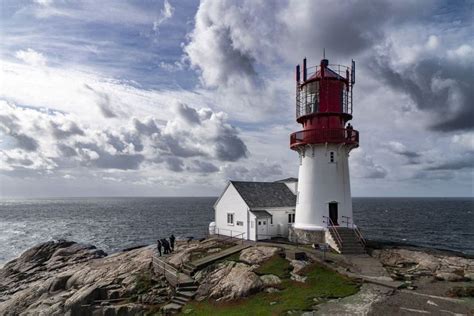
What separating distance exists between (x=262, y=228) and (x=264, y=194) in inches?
167

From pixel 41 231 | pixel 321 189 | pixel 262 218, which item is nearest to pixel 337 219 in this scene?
pixel 321 189

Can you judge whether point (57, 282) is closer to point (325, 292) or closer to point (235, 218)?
point (235, 218)

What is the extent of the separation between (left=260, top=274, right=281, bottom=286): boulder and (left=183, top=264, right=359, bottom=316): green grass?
495 mm

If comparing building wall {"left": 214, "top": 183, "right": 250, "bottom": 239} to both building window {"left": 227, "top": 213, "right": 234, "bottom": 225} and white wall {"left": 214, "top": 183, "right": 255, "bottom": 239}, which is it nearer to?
white wall {"left": 214, "top": 183, "right": 255, "bottom": 239}

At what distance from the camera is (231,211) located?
35.9m

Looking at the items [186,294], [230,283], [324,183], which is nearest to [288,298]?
[230,283]

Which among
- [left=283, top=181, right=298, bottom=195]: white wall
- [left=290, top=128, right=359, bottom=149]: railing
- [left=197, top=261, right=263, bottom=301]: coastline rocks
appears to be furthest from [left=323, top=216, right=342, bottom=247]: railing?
[left=283, top=181, right=298, bottom=195]: white wall

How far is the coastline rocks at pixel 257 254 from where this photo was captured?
84.9ft

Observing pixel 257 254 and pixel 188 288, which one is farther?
pixel 257 254

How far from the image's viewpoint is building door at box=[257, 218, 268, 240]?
33.0 meters

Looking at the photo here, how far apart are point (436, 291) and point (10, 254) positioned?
191 feet

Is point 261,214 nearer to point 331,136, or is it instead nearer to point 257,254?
point 257,254

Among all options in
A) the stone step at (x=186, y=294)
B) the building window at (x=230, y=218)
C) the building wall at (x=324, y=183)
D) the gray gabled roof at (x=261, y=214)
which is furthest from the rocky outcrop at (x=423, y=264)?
the building window at (x=230, y=218)

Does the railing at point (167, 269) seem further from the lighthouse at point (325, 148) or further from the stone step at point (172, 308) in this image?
the lighthouse at point (325, 148)
